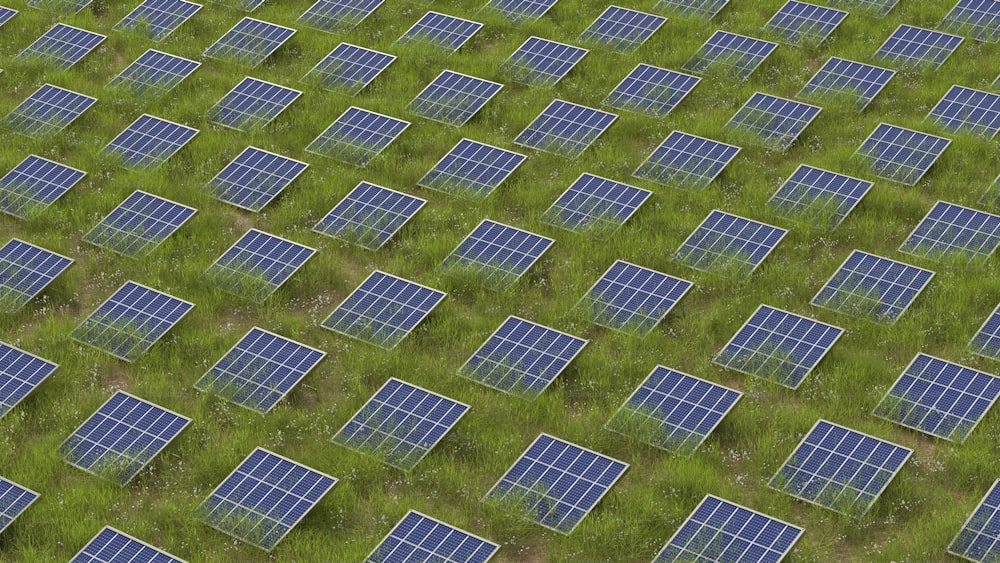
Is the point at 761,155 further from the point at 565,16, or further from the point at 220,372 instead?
the point at 220,372

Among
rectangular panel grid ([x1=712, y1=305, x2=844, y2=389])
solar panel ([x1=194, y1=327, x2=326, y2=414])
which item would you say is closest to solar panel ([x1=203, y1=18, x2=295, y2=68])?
solar panel ([x1=194, y1=327, x2=326, y2=414])

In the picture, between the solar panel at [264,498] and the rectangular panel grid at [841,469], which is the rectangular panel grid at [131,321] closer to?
the solar panel at [264,498]

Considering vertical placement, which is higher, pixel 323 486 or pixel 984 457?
pixel 323 486

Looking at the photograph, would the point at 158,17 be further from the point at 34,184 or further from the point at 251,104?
the point at 34,184

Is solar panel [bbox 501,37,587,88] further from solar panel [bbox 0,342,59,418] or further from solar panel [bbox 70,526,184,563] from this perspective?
solar panel [bbox 70,526,184,563]

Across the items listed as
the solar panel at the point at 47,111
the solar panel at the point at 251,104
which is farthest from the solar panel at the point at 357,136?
the solar panel at the point at 47,111

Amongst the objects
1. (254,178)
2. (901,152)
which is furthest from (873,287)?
(254,178)

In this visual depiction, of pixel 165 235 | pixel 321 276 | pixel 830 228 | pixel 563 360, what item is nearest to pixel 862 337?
pixel 830 228
